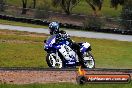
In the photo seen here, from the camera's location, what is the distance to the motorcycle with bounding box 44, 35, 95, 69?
56.7 feet

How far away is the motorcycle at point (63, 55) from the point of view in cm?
1727

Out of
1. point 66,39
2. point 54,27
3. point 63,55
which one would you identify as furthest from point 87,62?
point 54,27

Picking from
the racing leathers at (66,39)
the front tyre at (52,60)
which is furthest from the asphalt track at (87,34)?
the front tyre at (52,60)

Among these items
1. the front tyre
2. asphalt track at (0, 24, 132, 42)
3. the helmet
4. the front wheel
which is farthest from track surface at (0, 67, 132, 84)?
asphalt track at (0, 24, 132, 42)

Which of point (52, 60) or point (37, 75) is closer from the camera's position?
point (37, 75)

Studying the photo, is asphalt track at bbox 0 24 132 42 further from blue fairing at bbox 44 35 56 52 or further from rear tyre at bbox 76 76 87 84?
rear tyre at bbox 76 76 87 84

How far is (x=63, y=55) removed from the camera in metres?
17.6

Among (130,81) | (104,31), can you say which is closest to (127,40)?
(104,31)

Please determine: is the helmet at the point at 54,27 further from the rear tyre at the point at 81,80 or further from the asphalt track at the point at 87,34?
the asphalt track at the point at 87,34

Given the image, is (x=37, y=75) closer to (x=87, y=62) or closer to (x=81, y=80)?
(x=81, y=80)

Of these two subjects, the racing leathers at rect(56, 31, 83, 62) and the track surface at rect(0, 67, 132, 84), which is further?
the racing leathers at rect(56, 31, 83, 62)

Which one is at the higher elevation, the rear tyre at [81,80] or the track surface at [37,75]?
the rear tyre at [81,80]

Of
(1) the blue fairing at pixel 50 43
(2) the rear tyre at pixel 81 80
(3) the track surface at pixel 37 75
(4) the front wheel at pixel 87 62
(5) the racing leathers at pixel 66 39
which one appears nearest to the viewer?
(2) the rear tyre at pixel 81 80

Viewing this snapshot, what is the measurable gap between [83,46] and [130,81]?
4873mm
